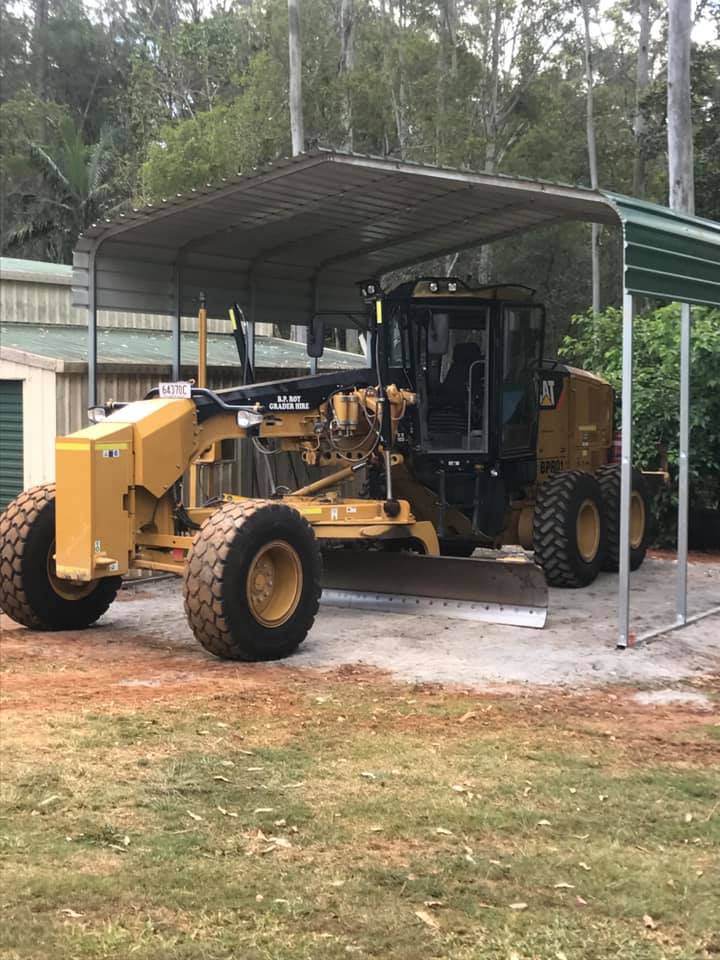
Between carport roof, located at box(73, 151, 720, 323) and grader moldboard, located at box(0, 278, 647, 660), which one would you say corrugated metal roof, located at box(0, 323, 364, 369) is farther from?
grader moldboard, located at box(0, 278, 647, 660)

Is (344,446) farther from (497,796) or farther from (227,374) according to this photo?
(497,796)

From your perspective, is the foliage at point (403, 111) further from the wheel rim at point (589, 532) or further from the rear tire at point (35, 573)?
the rear tire at point (35, 573)

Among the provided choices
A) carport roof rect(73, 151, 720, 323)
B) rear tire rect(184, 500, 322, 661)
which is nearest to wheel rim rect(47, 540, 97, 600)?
rear tire rect(184, 500, 322, 661)

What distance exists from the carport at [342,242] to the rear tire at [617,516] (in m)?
1.90

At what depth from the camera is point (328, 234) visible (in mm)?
12508

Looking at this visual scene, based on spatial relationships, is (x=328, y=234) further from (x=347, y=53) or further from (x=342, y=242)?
(x=347, y=53)

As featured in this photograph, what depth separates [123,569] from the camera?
8805mm

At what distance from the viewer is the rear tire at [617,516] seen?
40.6ft

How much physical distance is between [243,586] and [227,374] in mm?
5548

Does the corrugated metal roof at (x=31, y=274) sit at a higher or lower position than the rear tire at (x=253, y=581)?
higher

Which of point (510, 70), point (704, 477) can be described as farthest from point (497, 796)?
point (510, 70)

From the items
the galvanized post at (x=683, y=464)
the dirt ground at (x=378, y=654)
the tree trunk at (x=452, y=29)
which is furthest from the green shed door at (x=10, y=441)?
the tree trunk at (x=452, y=29)

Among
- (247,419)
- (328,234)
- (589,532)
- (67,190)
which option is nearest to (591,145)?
(67,190)

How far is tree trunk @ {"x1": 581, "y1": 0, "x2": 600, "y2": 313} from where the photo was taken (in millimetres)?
36078
